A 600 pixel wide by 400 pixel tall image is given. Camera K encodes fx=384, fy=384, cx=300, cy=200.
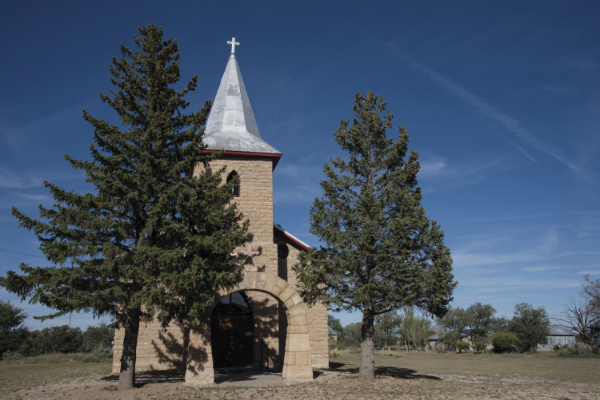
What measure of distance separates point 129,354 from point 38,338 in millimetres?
31993

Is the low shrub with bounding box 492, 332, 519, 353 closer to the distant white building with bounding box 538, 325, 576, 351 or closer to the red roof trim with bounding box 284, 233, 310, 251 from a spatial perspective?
the distant white building with bounding box 538, 325, 576, 351

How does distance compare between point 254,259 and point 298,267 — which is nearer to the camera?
point 298,267

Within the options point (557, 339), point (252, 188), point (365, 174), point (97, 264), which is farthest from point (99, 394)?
point (557, 339)

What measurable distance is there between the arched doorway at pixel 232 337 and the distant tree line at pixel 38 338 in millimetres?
22127

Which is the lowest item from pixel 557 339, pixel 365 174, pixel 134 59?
pixel 557 339

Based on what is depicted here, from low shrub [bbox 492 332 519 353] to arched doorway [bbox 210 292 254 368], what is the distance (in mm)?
35794

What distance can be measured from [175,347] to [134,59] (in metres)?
11.7

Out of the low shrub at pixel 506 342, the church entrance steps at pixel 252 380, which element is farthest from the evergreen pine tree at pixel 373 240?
the low shrub at pixel 506 342

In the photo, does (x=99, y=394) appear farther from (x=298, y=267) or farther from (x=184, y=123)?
(x=184, y=123)

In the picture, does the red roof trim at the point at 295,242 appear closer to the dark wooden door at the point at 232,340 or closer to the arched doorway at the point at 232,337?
the arched doorway at the point at 232,337

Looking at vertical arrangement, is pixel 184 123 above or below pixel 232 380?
above

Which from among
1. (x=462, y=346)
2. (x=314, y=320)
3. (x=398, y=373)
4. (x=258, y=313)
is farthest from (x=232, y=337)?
(x=462, y=346)

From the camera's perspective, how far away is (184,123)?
11.8 metres

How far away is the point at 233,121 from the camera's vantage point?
60.7 ft
